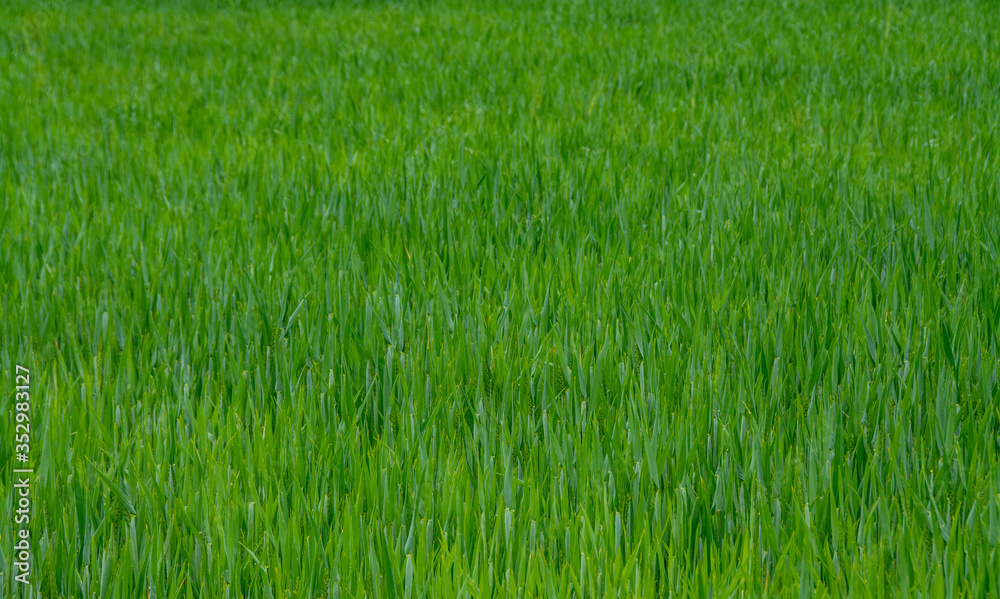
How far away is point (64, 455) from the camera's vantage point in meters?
1.50

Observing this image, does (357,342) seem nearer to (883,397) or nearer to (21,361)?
(21,361)

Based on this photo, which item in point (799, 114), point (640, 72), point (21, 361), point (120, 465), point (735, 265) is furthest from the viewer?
point (640, 72)

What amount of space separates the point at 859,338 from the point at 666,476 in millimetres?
653

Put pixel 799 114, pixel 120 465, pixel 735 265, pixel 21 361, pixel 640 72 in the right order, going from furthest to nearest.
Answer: pixel 640 72
pixel 799 114
pixel 735 265
pixel 21 361
pixel 120 465

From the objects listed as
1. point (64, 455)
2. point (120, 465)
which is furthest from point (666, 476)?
point (64, 455)

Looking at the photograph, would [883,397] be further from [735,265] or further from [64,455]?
[64,455]

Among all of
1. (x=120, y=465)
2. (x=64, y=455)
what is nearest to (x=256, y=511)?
(x=120, y=465)

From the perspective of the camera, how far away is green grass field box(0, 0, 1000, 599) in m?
1.25

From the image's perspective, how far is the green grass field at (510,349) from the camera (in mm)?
1252

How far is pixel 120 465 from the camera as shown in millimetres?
1459

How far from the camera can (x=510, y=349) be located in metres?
1.85

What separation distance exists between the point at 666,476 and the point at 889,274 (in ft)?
3.90

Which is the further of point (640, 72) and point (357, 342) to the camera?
point (640, 72)

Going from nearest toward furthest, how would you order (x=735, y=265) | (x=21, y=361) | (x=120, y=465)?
(x=120, y=465) → (x=21, y=361) → (x=735, y=265)
